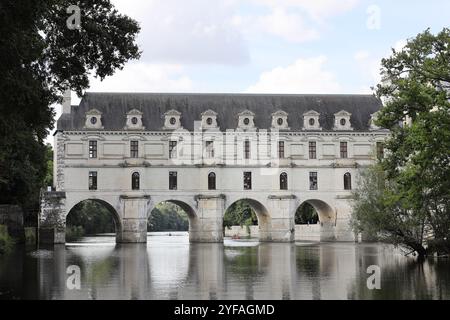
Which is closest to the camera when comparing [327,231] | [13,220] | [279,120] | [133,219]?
[13,220]

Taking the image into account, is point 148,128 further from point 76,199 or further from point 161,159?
point 76,199

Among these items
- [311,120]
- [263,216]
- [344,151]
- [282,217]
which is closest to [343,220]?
[282,217]

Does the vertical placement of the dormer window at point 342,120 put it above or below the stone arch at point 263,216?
above

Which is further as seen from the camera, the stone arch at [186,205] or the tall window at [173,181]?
the tall window at [173,181]

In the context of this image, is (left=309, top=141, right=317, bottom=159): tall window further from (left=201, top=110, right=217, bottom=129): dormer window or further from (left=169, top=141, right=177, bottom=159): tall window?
(left=169, top=141, right=177, bottom=159): tall window

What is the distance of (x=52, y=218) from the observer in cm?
6219

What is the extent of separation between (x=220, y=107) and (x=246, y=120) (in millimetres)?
3078

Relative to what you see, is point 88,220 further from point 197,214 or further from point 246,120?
point 246,120

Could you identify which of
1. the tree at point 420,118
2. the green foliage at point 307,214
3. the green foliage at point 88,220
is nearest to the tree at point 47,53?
the tree at point 420,118

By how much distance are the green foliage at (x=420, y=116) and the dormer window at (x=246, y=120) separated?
34.5m

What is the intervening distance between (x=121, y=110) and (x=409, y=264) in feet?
130

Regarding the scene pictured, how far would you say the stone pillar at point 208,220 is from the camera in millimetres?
64812

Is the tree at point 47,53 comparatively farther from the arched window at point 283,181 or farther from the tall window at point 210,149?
the arched window at point 283,181

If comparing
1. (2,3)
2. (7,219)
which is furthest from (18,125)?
(7,219)
